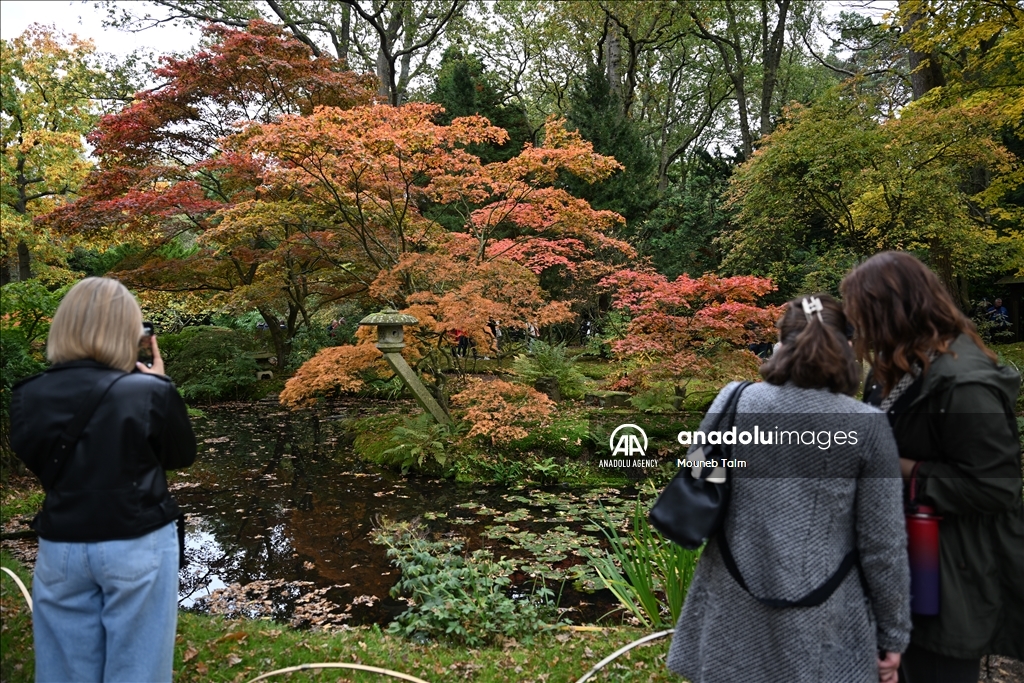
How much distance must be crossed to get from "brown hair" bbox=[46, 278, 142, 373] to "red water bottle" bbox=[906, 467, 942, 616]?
211 centimetres

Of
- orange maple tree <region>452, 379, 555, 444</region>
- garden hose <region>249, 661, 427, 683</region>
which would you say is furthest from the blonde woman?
orange maple tree <region>452, 379, 555, 444</region>

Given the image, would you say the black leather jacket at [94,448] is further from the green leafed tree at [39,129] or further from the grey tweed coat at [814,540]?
the green leafed tree at [39,129]

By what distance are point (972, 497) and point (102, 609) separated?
7.44 feet

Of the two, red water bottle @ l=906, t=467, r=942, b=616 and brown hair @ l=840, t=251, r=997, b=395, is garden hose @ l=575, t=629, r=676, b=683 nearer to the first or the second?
red water bottle @ l=906, t=467, r=942, b=616

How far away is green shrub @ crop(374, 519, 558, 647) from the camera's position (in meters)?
3.35

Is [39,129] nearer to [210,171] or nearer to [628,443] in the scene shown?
[210,171]

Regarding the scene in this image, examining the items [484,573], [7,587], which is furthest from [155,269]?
[484,573]

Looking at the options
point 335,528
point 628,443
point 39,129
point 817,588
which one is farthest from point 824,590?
point 39,129

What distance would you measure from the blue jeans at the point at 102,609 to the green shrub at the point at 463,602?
1.77 metres

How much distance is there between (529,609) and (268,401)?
9.32m

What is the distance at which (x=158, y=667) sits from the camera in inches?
71.6

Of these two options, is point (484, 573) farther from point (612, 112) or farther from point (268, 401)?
point (612, 112)

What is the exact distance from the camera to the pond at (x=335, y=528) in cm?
411

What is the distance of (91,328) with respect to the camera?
173 centimetres
